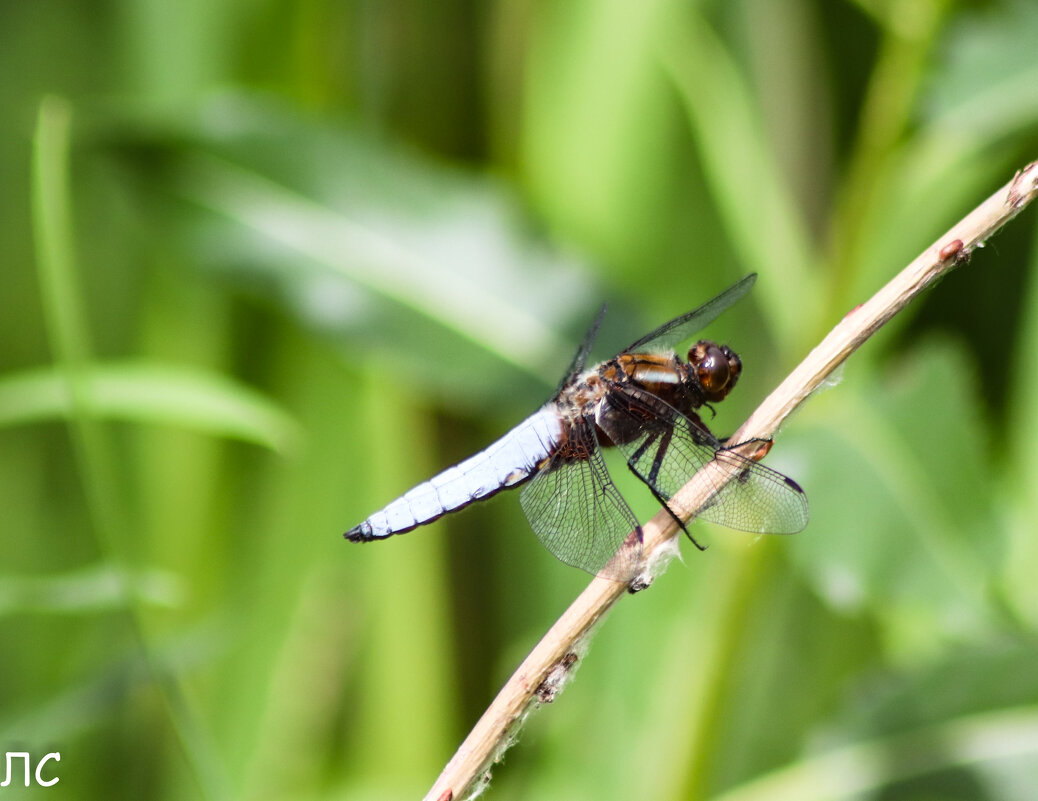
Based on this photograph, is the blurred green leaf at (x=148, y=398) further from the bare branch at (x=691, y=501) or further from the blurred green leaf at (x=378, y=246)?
the bare branch at (x=691, y=501)

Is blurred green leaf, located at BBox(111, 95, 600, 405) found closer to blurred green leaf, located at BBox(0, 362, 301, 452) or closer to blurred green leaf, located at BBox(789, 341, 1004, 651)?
blurred green leaf, located at BBox(0, 362, 301, 452)

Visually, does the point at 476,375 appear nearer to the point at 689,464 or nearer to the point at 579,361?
the point at 579,361

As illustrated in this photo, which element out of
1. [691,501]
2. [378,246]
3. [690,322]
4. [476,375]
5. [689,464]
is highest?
[378,246]

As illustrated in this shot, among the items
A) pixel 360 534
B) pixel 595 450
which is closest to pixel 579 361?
pixel 595 450

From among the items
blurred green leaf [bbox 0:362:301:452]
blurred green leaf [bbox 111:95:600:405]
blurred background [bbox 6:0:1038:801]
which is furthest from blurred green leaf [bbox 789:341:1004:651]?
blurred green leaf [bbox 0:362:301:452]

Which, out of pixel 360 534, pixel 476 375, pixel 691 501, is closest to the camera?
pixel 691 501

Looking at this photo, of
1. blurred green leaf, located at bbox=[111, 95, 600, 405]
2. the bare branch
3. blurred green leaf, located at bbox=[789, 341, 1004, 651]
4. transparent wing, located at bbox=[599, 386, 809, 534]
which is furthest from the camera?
blurred green leaf, located at bbox=[111, 95, 600, 405]
